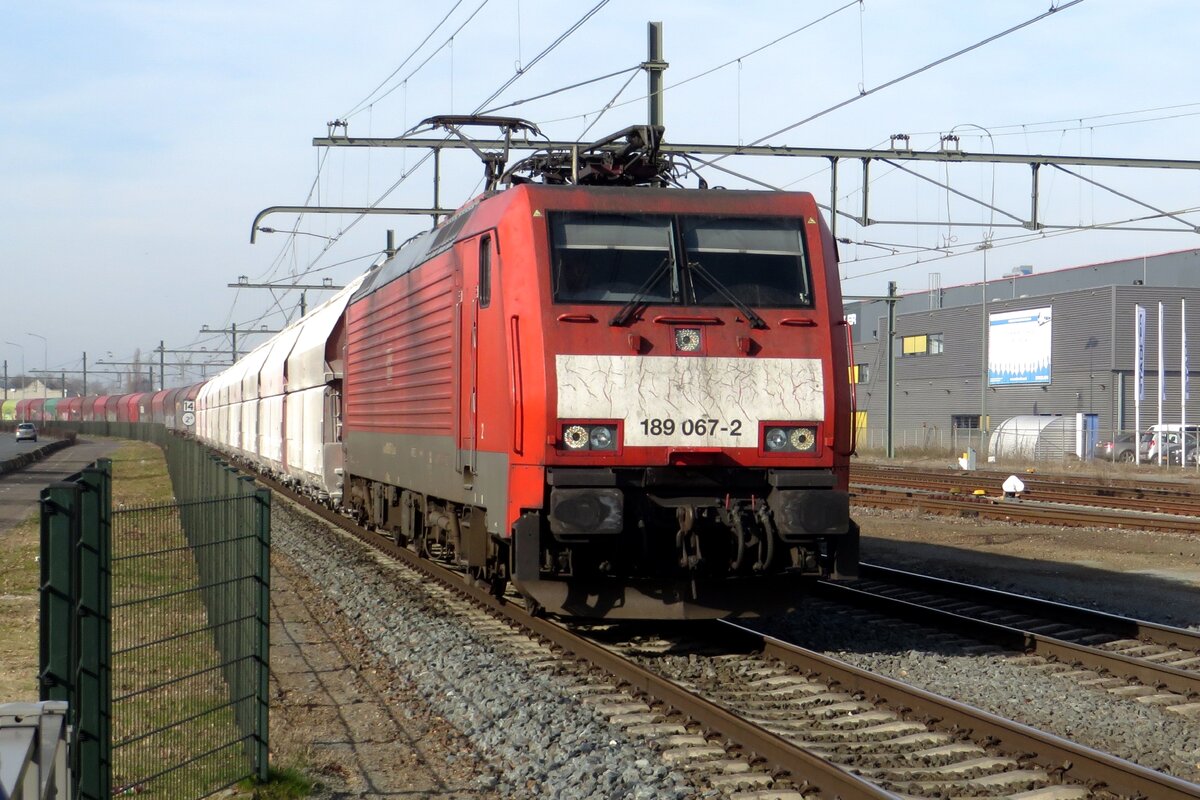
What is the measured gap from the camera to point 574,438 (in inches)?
352

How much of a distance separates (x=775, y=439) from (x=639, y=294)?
1.43 meters

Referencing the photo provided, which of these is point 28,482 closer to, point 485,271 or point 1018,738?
point 485,271

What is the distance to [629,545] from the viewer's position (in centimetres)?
901

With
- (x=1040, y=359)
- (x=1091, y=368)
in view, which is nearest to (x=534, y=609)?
(x=1091, y=368)

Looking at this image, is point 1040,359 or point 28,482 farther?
point 1040,359

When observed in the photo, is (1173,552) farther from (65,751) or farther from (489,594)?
(65,751)

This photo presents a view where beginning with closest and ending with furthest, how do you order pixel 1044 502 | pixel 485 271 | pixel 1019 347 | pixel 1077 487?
1. pixel 485 271
2. pixel 1044 502
3. pixel 1077 487
4. pixel 1019 347

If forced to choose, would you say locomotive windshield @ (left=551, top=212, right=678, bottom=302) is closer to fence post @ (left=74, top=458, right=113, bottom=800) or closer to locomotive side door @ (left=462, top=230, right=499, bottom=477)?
locomotive side door @ (left=462, top=230, right=499, bottom=477)

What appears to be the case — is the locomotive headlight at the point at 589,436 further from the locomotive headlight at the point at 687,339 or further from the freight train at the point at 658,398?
the locomotive headlight at the point at 687,339

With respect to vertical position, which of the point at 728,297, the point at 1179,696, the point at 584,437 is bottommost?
the point at 1179,696

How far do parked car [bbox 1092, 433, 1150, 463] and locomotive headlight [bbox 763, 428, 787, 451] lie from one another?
39223mm

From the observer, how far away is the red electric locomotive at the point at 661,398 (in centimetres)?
895

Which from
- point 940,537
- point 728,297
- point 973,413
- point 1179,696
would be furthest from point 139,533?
point 973,413

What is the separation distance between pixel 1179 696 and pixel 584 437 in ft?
13.8
